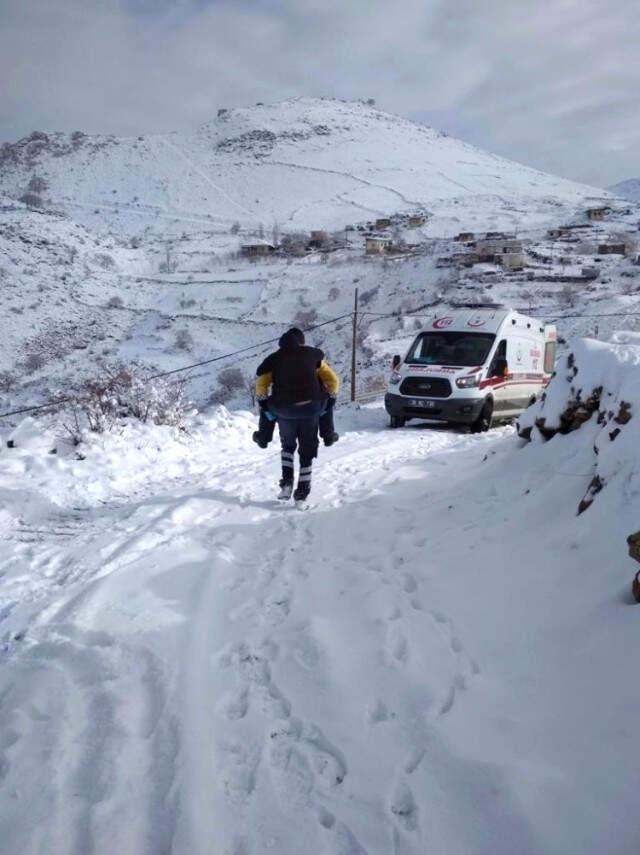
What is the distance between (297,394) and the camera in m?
6.41

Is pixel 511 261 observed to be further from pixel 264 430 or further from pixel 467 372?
pixel 264 430

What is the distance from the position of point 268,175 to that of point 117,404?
462 ft

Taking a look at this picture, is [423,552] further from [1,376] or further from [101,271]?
[101,271]

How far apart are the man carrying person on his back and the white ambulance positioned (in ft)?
21.1

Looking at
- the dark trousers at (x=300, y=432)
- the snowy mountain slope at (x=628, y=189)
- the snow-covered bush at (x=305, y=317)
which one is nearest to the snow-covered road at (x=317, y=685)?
the dark trousers at (x=300, y=432)

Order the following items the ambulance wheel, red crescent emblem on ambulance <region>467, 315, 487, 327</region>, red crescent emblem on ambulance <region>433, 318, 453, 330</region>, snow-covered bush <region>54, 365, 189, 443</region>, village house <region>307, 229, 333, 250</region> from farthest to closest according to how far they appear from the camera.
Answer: village house <region>307, 229, 333, 250</region>, red crescent emblem on ambulance <region>433, 318, 453, 330</region>, red crescent emblem on ambulance <region>467, 315, 487, 327</region>, the ambulance wheel, snow-covered bush <region>54, 365, 189, 443</region>

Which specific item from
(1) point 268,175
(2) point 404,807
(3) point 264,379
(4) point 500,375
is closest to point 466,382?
(4) point 500,375

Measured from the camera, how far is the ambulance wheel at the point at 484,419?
12.7 m

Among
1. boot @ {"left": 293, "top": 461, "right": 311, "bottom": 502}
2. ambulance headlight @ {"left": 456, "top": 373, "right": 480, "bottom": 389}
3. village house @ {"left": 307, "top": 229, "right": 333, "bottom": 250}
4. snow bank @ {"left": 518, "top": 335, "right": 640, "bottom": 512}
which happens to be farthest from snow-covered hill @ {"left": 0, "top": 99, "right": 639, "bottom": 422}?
snow bank @ {"left": 518, "top": 335, "right": 640, "bottom": 512}

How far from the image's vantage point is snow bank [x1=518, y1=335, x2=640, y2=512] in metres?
4.27

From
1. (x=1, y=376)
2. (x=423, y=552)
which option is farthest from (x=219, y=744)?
(x=1, y=376)

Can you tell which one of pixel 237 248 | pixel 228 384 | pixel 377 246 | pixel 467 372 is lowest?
pixel 228 384

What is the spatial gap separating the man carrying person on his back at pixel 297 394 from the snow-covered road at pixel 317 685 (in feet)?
3.37

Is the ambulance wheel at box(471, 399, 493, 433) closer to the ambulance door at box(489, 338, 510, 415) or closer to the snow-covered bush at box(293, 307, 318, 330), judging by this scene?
the ambulance door at box(489, 338, 510, 415)
